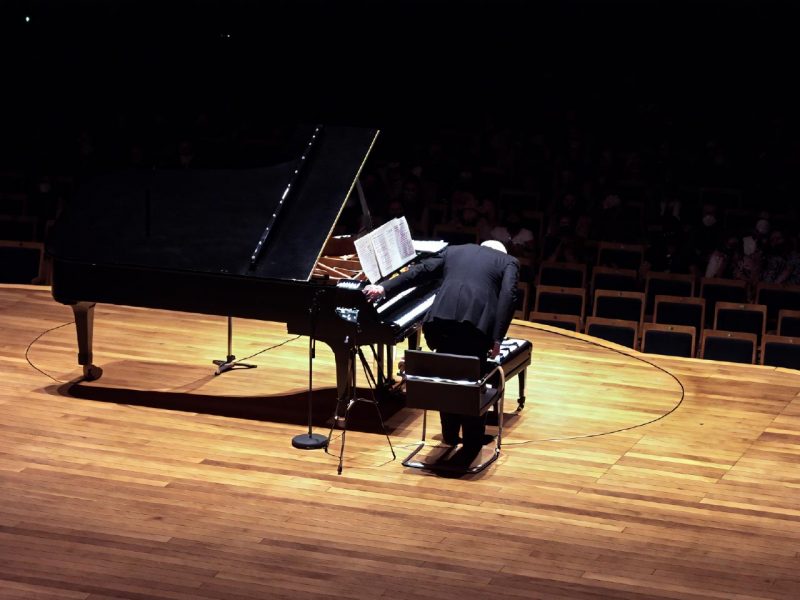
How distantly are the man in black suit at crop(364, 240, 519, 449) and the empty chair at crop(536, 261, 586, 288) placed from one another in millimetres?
2782

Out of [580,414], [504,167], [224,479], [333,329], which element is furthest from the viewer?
[504,167]

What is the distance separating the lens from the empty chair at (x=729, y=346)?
7.15m

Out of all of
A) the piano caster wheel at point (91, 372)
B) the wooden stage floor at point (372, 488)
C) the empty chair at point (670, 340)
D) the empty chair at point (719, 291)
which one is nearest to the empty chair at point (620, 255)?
the empty chair at point (719, 291)

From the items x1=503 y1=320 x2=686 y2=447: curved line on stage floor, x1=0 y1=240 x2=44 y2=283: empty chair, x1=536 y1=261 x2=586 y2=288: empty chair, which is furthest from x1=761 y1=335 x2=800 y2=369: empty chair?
x1=0 y1=240 x2=44 y2=283: empty chair

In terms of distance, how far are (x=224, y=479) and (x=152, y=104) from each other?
26.4 ft

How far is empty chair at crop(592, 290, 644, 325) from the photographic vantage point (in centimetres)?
764

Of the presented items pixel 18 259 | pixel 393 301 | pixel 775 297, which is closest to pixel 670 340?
pixel 775 297

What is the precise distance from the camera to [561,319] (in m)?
7.76

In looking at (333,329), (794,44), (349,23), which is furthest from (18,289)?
(794,44)

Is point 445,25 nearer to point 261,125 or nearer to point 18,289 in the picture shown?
point 261,125

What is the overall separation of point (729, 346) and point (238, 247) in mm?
3131

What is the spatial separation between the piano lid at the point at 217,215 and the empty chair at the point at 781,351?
111 inches

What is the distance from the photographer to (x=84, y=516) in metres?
4.63

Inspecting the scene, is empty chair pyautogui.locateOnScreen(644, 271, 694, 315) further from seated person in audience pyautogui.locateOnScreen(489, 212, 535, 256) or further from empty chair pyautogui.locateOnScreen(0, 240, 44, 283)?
empty chair pyautogui.locateOnScreen(0, 240, 44, 283)
